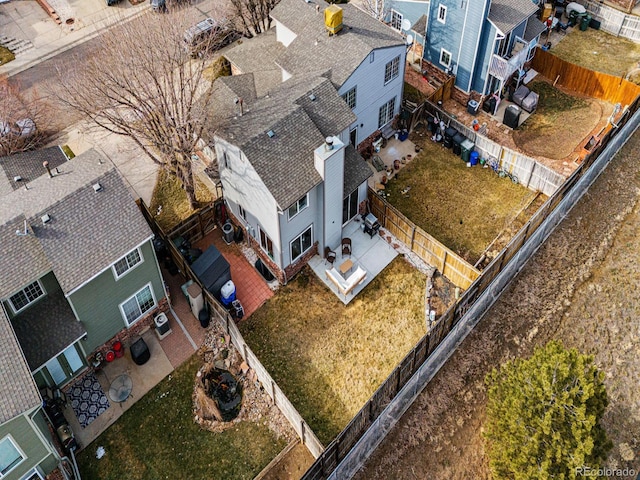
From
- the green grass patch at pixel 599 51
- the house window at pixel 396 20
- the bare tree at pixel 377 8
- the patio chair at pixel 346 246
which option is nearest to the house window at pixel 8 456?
the patio chair at pixel 346 246

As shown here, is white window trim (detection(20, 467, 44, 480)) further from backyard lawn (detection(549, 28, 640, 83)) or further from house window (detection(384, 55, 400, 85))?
backyard lawn (detection(549, 28, 640, 83))

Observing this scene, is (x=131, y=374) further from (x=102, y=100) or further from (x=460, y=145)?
(x=460, y=145)

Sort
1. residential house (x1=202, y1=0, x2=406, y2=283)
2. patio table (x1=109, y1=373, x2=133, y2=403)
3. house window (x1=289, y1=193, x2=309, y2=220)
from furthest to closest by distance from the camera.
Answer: house window (x1=289, y1=193, x2=309, y2=220) → residential house (x1=202, y1=0, x2=406, y2=283) → patio table (x1=109, y1=373, x2=133, y2=403)

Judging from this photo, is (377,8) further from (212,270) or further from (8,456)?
(8,456)

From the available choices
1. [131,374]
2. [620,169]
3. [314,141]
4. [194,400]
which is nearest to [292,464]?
[194,400]

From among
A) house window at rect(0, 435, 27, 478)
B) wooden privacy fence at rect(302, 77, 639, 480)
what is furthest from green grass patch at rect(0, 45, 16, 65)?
wooden privacy fence at rect(302, 77, 639, 480)

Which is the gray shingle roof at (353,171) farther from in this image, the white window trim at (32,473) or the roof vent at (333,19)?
the white window trim at (32,473)
